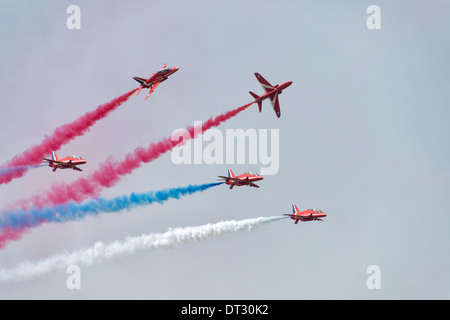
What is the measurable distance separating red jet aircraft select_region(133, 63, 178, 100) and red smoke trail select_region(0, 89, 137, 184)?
5.44 ft

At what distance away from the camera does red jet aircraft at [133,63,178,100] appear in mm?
148625

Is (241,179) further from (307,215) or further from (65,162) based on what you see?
(65,162)

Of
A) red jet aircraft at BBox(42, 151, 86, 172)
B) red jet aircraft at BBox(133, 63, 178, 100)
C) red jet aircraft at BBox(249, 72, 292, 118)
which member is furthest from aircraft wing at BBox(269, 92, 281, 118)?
red jet aircraft at BBox(42, 151, 86, 172)

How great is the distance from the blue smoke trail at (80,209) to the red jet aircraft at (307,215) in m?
10.7

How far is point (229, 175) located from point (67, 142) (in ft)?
66.4

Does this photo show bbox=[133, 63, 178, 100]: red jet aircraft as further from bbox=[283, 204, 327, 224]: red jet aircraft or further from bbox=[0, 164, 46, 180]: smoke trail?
bbox=[283, 204, 327, 224]: red jet aircraft

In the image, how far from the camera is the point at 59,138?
482ft

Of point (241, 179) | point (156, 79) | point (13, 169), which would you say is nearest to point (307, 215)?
point (241, 179)

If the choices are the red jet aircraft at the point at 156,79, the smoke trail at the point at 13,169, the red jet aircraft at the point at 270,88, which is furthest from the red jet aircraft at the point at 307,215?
the smoke trail at the point at 13,169
